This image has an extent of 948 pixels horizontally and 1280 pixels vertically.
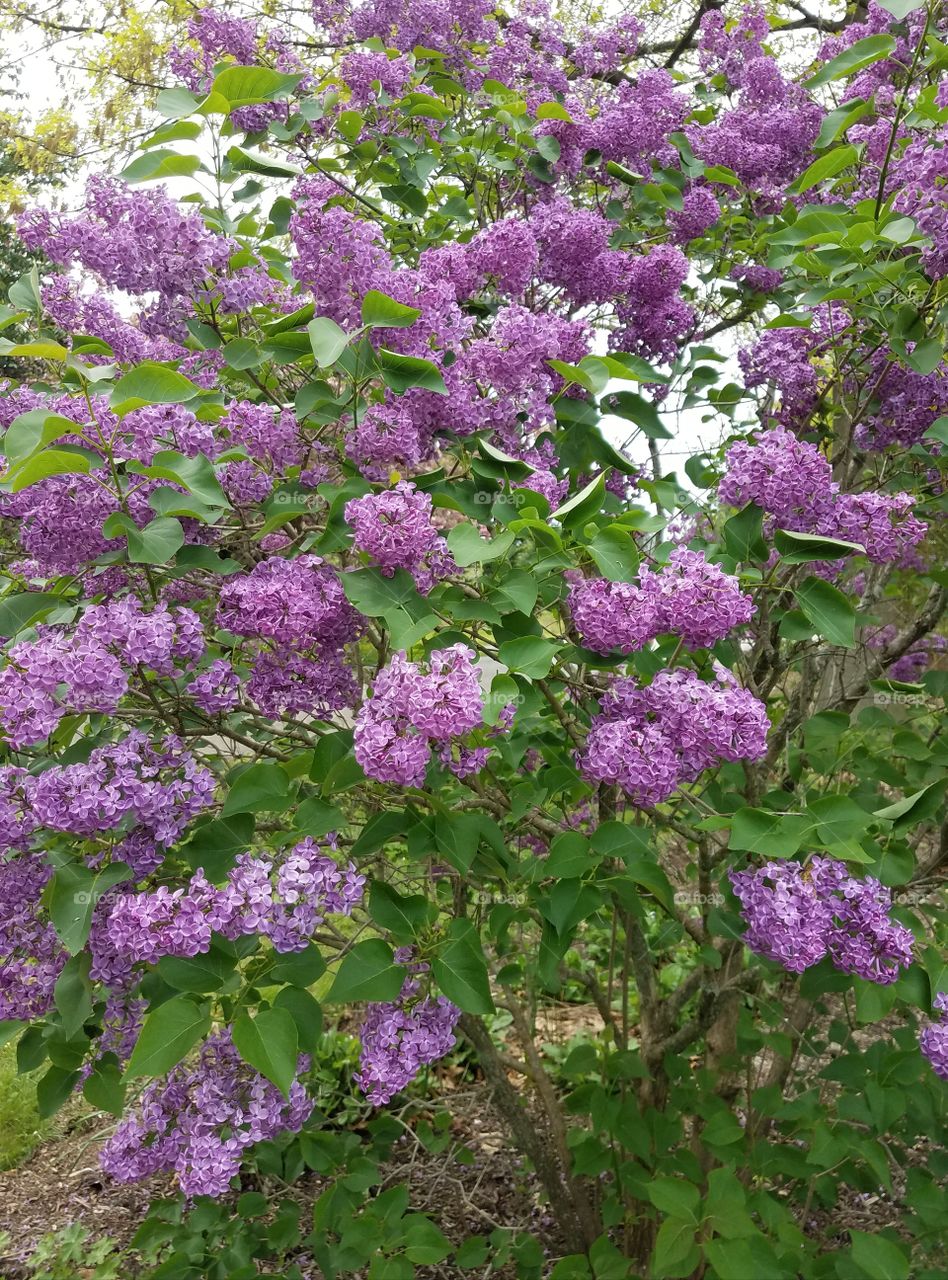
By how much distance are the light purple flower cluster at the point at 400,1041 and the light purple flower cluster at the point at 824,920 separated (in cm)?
61

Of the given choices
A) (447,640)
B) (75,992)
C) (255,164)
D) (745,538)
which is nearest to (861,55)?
(745,538)

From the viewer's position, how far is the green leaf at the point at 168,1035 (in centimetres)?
140

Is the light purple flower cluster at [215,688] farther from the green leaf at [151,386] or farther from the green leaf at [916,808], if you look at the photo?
the green leaf at [916,808]

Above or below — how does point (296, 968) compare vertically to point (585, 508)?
below

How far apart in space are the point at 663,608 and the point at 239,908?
86 cm

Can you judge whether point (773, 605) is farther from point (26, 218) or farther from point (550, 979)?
point (26, 218)

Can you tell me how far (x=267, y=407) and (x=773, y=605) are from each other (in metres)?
1.18

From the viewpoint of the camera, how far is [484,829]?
1876 mm

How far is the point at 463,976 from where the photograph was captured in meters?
1.68

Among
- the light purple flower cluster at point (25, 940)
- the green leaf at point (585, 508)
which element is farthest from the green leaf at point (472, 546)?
the light purple flower cluster at point (25, 940)

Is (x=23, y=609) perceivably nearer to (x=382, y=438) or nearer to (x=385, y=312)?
(x=382, y=438)

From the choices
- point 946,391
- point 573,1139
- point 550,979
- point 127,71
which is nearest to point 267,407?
point 550,979

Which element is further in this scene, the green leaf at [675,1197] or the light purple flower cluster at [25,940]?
the green leaf at [675,1197]

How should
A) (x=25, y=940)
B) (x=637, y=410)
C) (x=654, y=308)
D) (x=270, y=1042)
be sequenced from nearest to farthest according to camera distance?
(x=270, y=1042)
(x=25, y=940)
(x=637, y=410)
(x=654, y=308)
